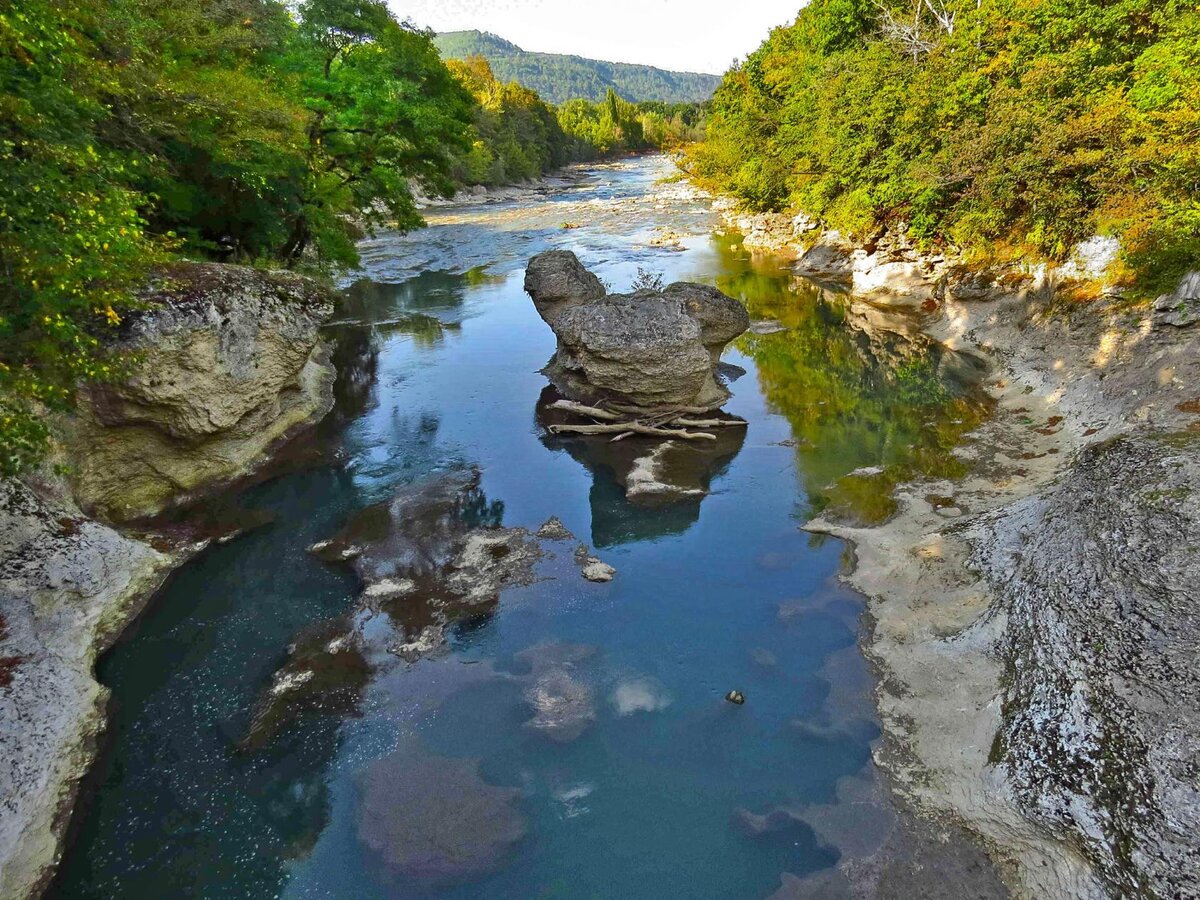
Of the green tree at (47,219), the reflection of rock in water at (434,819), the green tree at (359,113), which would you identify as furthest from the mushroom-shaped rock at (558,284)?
the reflection of rock in water at (434,819)

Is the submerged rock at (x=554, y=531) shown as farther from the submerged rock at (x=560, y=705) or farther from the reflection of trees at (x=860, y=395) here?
the reflection of trees at (x=860, y=395)

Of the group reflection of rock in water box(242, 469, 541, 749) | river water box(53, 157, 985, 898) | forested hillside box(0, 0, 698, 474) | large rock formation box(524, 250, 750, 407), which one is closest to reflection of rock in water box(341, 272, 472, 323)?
forested hillside box(0, 0, 698, 474)

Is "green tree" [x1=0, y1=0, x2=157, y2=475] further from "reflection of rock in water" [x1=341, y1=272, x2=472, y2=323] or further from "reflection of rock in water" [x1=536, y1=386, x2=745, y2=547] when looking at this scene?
"reflection of rock in water" [x1=341, y1=272, x2=472, y2=323]

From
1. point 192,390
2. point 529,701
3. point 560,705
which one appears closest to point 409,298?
point 192,390

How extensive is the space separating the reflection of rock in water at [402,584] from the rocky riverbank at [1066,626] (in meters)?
6.34

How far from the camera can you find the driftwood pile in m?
17.8

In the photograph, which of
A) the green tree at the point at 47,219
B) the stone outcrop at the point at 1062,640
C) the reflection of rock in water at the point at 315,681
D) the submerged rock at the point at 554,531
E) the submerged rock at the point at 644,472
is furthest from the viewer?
the submerged rock at the point at 644,472

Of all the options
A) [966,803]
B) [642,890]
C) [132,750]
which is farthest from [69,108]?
[966,803]

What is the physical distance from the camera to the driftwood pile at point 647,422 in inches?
701

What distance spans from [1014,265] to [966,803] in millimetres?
20429

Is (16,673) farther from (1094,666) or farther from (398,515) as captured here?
(1094,666)

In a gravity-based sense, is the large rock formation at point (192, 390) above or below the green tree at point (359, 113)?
below

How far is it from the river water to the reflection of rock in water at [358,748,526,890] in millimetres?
26

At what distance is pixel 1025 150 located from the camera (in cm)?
2150
